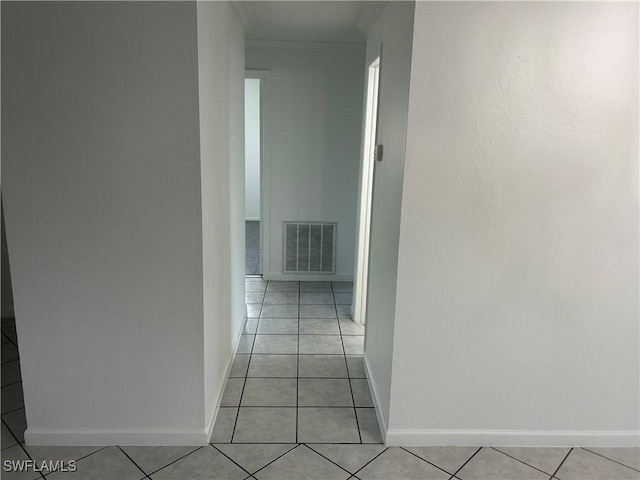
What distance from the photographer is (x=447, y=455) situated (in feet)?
6.73

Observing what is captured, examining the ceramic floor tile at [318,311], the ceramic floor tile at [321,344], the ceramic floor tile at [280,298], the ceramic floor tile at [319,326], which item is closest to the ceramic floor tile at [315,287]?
the ceramic floor tile at [280,298]

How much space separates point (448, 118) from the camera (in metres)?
1.79

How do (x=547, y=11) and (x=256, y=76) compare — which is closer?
(x=547, y=11)

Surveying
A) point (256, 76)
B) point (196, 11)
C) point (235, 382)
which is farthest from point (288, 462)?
point (256, 76)

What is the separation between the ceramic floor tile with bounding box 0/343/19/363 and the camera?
2801 millimetres

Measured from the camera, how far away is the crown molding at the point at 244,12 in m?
2.70

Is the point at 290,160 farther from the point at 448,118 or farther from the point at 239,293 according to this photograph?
the point at 448,118

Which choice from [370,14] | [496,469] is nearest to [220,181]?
[370,14]

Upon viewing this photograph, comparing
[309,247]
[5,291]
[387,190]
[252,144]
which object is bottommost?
[5,291]

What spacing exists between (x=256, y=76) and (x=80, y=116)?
2552mm

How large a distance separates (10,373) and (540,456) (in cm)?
283

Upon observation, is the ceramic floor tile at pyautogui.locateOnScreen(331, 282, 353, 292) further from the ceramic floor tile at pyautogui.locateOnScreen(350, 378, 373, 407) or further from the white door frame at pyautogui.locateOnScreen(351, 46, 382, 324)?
the ceramic floor tile at pyautogui.locateOnScreen(350, 378, 373, 407)

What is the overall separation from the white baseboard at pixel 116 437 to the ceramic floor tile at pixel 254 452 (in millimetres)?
129

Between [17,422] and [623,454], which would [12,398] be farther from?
[623,454]
